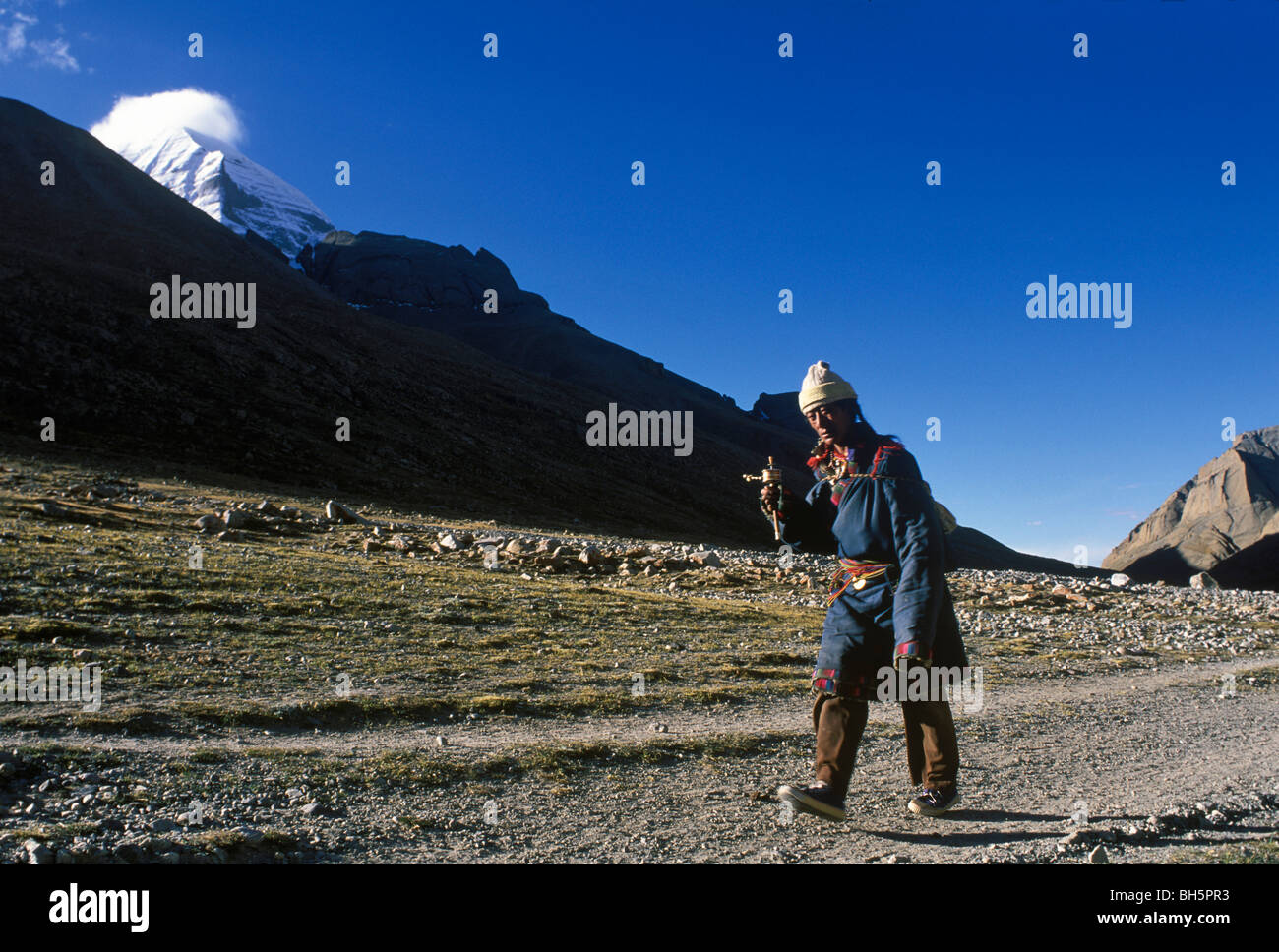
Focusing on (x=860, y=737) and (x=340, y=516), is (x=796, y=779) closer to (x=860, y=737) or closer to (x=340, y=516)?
(x=860, y=737)

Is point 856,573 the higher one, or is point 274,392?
point 274,392

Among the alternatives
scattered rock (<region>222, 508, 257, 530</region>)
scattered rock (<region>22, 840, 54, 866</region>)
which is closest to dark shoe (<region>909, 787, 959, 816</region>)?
scattered rock (<region>22, 840, 54, 866</region>)

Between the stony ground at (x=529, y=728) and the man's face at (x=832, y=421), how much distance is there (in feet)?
8.25

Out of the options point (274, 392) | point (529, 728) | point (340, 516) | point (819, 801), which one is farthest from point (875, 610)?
point (274, 392)

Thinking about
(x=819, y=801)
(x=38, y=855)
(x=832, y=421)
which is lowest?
(x=819, y=801)

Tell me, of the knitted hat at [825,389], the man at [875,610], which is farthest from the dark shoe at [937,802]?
the knitted hat at [825,389]

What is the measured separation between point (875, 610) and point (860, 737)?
2.76ft

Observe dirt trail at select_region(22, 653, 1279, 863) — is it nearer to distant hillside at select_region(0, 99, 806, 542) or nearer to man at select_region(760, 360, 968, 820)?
man at select_region(760, 360, 968, 820)

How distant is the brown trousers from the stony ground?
1.01 feet

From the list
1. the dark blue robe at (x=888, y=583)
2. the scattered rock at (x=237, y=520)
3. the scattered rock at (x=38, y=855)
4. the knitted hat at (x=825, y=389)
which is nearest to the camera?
the scattered rock at (x=38, y=855)

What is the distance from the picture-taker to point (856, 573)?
207 inches

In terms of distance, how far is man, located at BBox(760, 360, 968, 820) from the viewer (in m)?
4.85

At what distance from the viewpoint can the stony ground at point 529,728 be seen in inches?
181

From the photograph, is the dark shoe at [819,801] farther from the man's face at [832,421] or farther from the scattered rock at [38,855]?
the scattered rock at [38,855]
